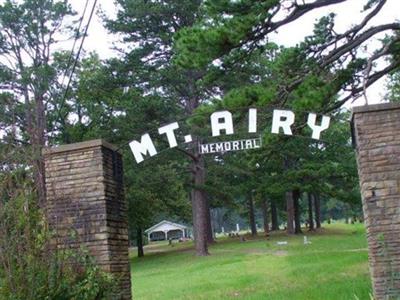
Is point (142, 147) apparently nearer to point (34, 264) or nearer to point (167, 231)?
point (34, 264)

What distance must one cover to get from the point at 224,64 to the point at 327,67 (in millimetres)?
2061

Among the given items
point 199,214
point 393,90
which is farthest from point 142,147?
point 393,90

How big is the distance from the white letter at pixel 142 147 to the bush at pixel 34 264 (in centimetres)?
189

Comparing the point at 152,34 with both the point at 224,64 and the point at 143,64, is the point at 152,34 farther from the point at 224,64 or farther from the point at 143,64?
the point at 224,64

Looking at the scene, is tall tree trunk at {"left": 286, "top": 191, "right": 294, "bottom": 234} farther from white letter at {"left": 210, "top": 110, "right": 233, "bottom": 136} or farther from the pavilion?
the pavilion

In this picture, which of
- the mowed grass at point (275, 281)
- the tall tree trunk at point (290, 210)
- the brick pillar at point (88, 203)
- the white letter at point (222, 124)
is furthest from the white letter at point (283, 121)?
the tall tree trunk at point (290, 210)

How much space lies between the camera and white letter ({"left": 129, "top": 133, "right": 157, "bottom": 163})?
9.40 metres

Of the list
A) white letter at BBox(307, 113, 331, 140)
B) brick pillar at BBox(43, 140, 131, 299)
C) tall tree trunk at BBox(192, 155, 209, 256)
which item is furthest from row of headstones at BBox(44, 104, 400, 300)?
tall tree trunk at BBox(192, 155, 209, 256)

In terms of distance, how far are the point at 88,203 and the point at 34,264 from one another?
1.68m

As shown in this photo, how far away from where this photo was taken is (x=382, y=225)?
7.95 metres

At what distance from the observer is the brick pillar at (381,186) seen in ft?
25.9

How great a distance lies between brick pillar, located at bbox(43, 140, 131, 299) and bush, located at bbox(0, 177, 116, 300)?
1.06 feet

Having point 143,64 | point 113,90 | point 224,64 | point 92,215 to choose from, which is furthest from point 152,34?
point 92,215

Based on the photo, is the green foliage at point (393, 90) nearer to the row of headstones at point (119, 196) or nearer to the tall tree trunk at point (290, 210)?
the tall tree trunk at point (290, 210)
